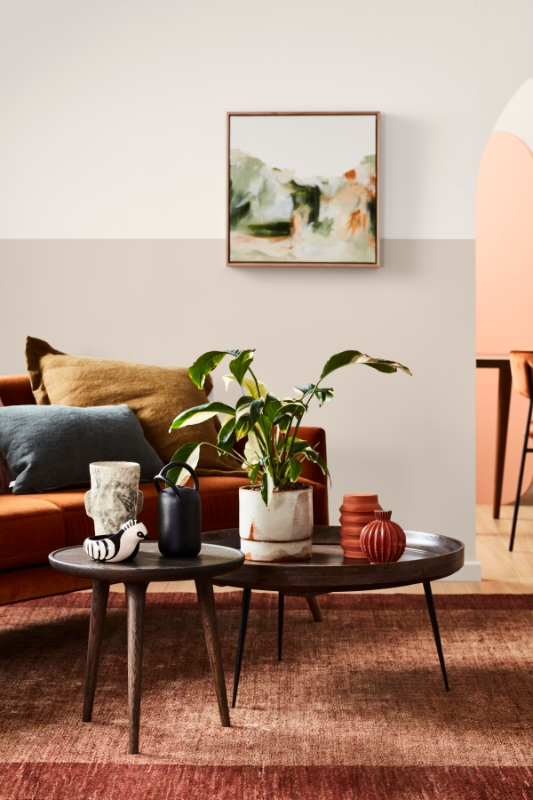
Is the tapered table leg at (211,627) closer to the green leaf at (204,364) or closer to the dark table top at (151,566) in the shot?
the dark table top at (151,566)

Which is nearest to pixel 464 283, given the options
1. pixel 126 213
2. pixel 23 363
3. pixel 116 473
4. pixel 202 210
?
pixel 202 210

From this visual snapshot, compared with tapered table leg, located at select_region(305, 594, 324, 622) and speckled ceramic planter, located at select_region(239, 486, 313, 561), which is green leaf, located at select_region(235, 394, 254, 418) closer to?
speckled ceramic planter, located at select_region(239, 486, 313, 561)

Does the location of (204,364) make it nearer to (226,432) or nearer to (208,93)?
(226,432)

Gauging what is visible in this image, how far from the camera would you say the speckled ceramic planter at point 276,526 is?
2.23m

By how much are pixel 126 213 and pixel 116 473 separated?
2.11 m

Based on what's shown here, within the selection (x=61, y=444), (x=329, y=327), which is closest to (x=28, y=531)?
(x=61, y=444)

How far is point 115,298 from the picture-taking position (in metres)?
3.92

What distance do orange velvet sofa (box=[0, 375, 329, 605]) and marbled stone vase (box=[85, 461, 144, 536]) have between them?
21.8 inches

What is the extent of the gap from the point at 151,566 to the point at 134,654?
0.69ft

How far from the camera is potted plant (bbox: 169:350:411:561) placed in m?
2.21

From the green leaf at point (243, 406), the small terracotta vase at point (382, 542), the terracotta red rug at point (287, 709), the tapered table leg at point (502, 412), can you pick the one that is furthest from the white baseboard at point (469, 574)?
the green leaf at point (243, 406)

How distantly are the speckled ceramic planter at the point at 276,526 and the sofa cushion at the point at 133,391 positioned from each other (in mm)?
1094

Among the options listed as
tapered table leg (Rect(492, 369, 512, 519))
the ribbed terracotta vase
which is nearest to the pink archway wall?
tapered table leg (Rect(492, 369, 512, 519))

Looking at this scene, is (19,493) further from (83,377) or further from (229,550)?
(229,550)
